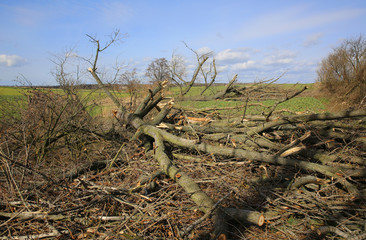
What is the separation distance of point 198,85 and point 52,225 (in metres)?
11.0

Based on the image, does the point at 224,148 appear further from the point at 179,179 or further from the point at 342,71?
the point at 342,71

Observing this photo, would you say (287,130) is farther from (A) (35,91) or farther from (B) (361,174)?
(A) (35,91)

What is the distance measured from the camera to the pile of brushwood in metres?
2.73

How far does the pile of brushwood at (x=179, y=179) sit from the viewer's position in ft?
8.96

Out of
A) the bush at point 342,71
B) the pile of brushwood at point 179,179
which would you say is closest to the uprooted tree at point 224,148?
the pile of brushwood at point 179,179

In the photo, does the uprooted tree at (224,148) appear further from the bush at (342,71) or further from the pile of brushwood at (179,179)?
the bush at (342,71)

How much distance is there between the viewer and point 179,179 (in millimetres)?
Result: 3381

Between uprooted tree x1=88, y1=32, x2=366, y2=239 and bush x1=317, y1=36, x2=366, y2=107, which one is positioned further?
bush x1=317, y1=36, x2=366, y2=107

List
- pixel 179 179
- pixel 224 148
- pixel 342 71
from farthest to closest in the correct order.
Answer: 1. pixel 342 71
2. pixel 224 148
3. pixel 179 179

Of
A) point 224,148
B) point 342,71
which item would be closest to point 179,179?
point 224,148

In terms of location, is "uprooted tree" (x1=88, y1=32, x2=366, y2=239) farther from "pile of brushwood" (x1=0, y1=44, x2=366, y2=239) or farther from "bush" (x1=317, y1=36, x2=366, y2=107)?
"bush" (x1=317, y1=36, x2=366, y2=107)

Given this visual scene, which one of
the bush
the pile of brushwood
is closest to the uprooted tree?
the pile of brushwood

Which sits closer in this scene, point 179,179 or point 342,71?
point 179,179

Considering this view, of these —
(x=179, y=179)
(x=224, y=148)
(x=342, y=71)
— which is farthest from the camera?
(x=342, y=71)
